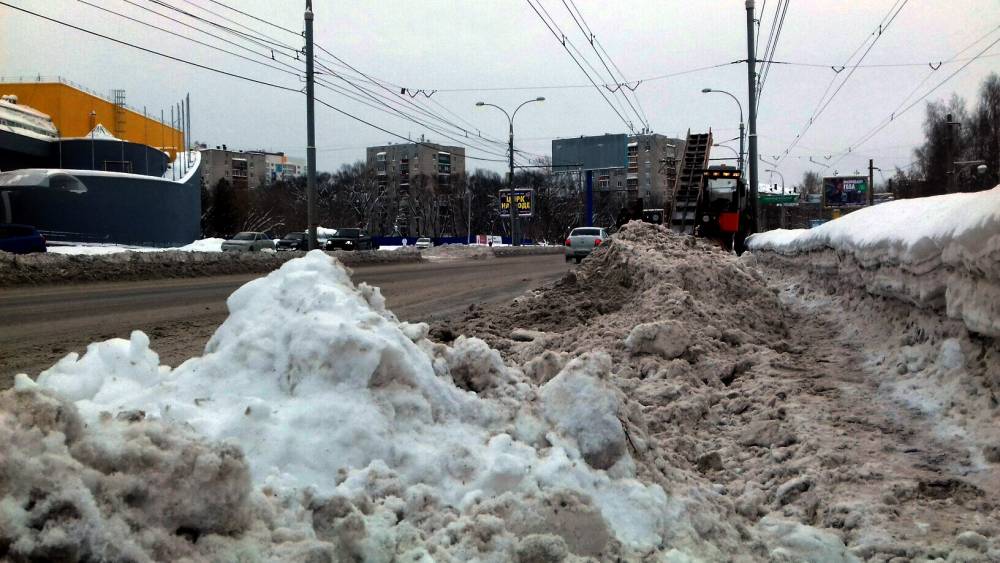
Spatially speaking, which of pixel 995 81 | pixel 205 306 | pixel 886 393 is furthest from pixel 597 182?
pixel 886 393

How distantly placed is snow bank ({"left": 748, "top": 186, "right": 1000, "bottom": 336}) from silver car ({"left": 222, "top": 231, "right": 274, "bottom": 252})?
105ft

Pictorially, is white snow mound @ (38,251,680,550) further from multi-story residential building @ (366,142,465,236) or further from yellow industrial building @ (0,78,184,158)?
multi-story residential building @ (366,142,465,236)

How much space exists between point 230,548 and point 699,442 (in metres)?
3.30

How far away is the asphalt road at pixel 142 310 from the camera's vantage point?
295 inches

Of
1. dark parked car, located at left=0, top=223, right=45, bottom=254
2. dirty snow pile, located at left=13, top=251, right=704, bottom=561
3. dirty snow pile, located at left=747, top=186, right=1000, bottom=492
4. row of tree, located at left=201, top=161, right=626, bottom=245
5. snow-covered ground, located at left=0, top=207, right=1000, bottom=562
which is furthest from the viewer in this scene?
row of tree, located at left=201, top=161, right=626, bottom=245

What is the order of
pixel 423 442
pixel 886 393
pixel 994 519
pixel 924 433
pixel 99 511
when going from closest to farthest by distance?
pixel 99 511 < pixel 423 442 < pixel 994 519 < pixel 924 433 < pixel 886 393

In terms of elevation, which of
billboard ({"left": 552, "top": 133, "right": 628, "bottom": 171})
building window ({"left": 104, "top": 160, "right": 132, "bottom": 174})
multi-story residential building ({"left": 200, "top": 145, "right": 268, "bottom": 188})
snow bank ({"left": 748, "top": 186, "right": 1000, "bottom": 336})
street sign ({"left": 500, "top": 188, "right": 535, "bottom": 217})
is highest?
multi-story residential building ({"left": 200, "top": 145, "right": 268, "bottom": 188})

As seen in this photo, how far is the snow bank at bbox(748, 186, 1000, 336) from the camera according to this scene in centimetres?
427

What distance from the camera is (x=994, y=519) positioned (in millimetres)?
3279

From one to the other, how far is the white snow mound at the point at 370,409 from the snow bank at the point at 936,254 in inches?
100

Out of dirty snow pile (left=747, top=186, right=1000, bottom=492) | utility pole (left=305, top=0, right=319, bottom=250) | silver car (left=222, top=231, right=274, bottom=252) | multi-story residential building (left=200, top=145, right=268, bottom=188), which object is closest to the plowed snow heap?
dirty snow pile (left=747, top=186, right=1000, bottom=492)

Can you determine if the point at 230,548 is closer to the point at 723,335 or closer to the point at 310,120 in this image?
the point at 723,335

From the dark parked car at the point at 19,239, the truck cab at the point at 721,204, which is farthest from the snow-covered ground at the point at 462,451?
the dark parked car at the point at 19,239

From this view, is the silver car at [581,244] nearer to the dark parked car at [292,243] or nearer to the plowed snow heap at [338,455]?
the dark parked car at [292,243]
